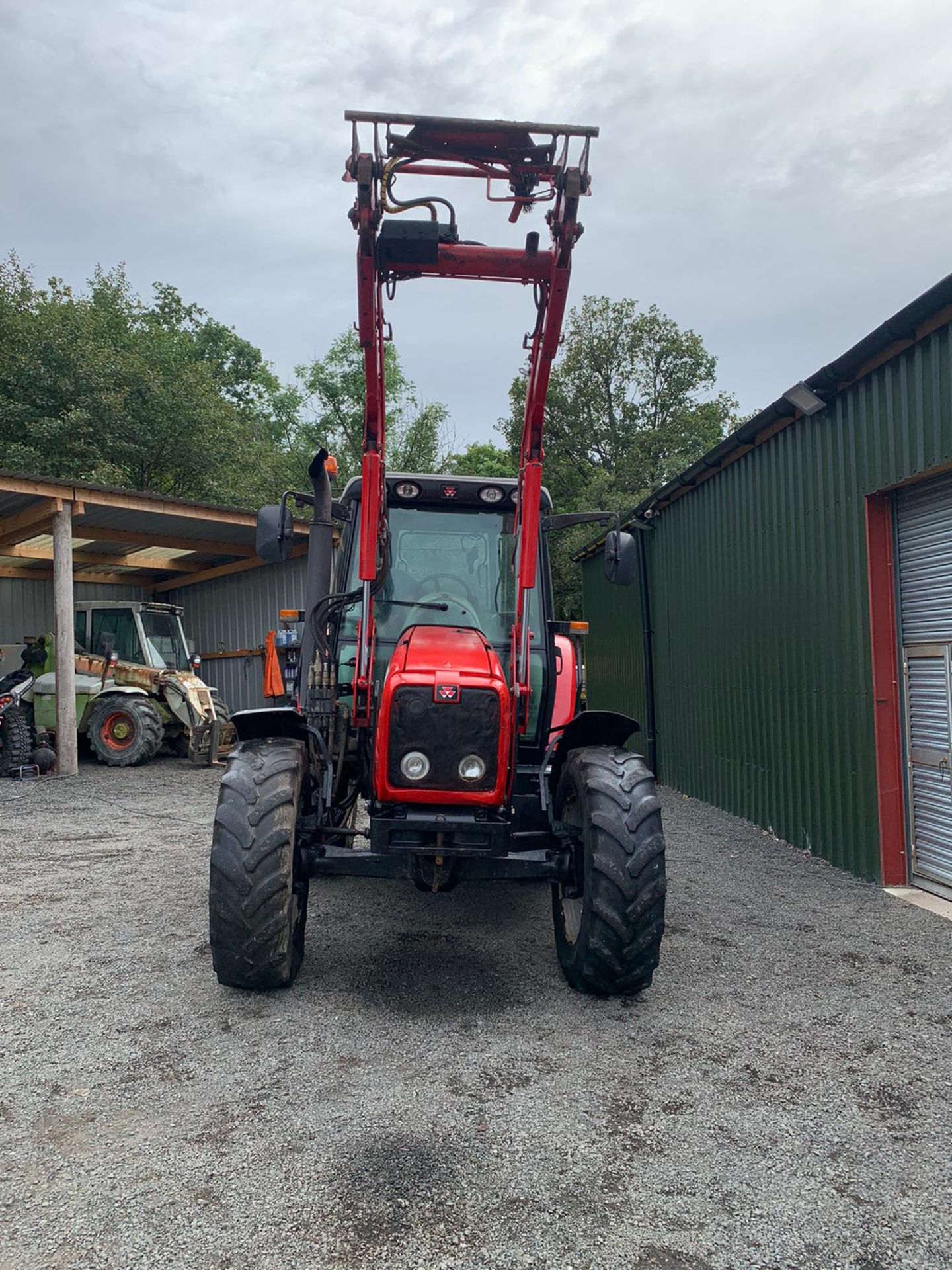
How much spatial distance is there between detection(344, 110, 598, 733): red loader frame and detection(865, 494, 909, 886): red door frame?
10.2 ft

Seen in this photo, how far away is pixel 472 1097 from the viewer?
125 inches

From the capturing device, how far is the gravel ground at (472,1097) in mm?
2418

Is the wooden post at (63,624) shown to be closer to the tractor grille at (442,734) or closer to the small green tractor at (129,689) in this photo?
the small green tractor at (129,689)

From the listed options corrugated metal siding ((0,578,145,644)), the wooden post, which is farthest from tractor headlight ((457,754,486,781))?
corrugated metal siding ((0,578,145,644))

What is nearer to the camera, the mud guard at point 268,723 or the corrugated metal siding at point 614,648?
the mud guard at point 268,723

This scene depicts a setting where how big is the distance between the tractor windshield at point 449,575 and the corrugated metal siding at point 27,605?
13458 mm

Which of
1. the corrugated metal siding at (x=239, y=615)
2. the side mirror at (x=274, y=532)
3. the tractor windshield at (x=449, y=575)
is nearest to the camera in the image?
the side mirror at (x=274, y=532)

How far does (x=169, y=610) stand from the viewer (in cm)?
1520

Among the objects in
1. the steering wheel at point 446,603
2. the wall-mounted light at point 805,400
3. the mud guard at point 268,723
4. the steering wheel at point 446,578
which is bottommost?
the mud guard at point 268,723

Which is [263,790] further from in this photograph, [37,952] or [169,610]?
[169,610]

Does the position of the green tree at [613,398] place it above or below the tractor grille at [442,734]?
above

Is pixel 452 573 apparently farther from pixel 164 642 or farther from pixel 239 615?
pixel 239 615

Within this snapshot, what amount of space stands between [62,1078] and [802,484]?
6344 millimetres

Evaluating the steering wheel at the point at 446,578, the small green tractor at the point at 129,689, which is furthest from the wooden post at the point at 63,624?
the steering wheel at the point at 446,578
